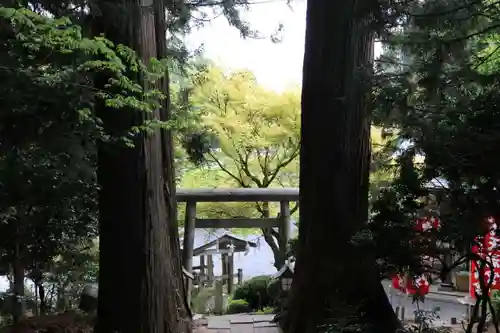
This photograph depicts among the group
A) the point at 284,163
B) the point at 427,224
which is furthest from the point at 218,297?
the point at 427,224

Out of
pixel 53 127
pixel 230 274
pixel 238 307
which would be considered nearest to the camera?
pixel 53 127

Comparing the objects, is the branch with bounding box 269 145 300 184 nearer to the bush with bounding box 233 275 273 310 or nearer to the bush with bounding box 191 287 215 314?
the bush with bounding box 233 275 273 310

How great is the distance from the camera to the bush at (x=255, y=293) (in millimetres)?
5199

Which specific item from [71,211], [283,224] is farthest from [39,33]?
[283,224]

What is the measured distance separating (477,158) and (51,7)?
6.92 feet

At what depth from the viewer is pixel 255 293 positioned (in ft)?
17.5

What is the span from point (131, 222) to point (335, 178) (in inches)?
48.2

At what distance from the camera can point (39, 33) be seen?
1852 mm

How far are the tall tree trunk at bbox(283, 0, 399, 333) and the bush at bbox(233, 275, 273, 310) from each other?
200 cm

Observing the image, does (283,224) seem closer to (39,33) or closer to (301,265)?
(301,265)

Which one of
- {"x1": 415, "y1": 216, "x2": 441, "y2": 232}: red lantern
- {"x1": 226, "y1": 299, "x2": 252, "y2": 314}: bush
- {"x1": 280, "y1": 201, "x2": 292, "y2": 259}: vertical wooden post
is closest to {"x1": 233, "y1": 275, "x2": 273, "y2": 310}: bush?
{"x1": 226, "y1": 299, "x2": 252, "y2": 314}: bush

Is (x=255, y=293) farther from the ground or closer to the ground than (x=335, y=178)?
closer to the ground

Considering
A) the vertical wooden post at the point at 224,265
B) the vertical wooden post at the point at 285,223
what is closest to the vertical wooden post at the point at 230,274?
the vertical wooden post at the point at 224,265

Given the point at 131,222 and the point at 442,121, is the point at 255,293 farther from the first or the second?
the point at 442,121
